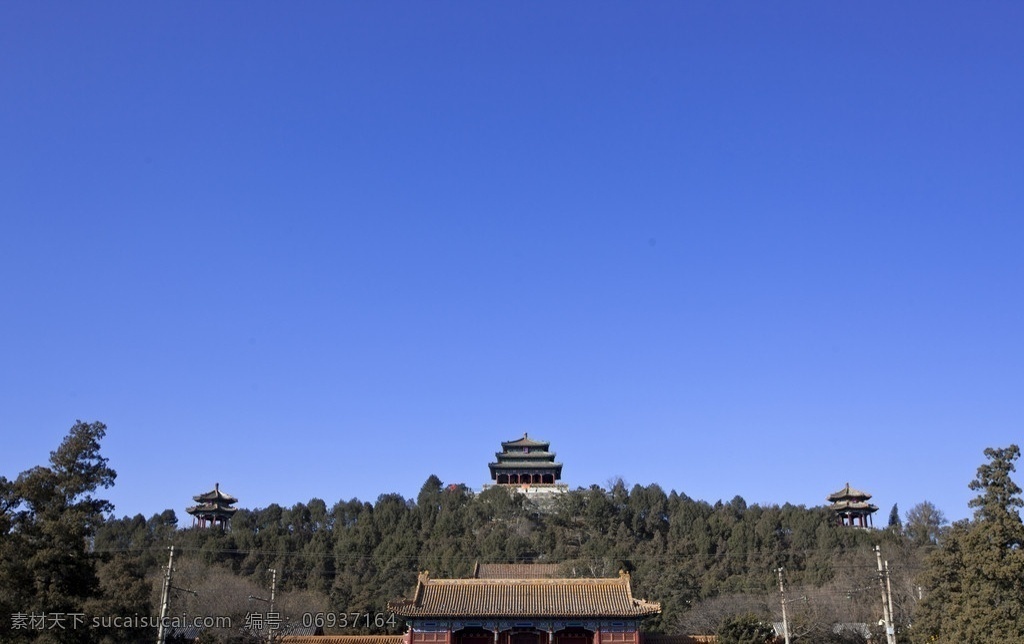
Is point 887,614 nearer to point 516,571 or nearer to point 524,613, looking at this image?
point 524,613

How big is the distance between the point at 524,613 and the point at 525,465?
55949 mm

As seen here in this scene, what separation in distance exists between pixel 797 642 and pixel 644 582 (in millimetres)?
20569

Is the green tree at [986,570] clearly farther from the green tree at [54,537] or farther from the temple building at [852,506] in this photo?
the temple building at [852,506]

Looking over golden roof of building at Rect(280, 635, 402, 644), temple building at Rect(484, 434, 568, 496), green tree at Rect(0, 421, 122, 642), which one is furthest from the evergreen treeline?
temple building at Rect(484, 434, 568, 496)

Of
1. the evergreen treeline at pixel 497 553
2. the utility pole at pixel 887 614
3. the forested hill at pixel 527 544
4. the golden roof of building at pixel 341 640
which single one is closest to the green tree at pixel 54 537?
the evergreen treeline at pixel 497 553

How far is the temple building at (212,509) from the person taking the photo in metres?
85.5

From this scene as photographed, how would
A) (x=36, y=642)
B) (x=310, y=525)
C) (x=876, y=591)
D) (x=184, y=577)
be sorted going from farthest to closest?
1. (x=310, y=525)
2. (x=184, y=577)
3. (x=876, y=591)
4. (x=36, y=642)

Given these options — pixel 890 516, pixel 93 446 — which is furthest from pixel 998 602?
pixel 890 516

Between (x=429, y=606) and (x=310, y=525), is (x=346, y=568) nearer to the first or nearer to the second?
(x=310, y=525)

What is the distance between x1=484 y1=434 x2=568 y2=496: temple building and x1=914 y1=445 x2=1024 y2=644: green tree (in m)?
64.1

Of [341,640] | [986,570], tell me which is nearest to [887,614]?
[986,570]

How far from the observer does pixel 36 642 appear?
22703mm

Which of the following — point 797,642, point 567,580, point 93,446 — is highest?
point 93,446

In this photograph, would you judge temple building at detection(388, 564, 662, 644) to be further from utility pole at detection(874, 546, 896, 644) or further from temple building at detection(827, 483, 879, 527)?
temple building at detection(827, 483, 879, 527)
